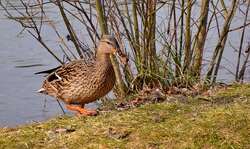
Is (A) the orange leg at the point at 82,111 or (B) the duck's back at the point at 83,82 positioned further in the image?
(B) the duck's back at the point at 83,82

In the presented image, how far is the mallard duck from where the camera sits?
232 inches

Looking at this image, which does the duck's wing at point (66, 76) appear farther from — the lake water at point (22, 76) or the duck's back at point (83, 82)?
the lake water at point (22, 76)

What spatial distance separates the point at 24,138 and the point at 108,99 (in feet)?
10.7

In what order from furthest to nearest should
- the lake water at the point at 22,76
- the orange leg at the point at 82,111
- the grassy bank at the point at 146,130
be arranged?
the lake water at the point at 22,76, the orange leg at the point at 82,111, the grassy bank at the point at 146,130

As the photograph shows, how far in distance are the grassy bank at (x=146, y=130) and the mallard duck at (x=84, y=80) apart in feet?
1.67

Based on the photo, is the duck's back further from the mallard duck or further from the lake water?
the lake water

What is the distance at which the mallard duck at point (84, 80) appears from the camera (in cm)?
589

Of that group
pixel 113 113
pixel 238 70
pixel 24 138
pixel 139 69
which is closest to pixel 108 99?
pixel 139 69

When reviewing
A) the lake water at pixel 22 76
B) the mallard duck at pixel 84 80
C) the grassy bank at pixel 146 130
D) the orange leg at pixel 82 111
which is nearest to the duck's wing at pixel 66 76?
the mallard duck at pixel 84 80

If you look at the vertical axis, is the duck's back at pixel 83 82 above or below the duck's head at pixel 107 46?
below

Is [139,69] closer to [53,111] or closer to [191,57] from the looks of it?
[191,57]

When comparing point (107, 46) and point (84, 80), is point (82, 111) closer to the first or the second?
point (84, 80)

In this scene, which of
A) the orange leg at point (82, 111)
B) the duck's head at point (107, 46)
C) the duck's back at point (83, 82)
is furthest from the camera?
the duck's head at point (107, 46)

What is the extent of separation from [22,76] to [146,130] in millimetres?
6540
